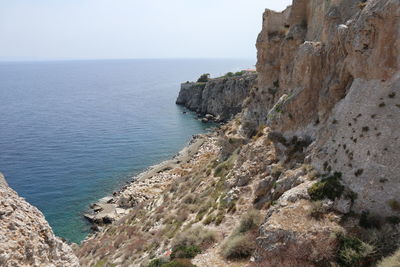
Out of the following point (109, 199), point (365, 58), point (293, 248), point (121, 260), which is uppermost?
point (365, 58)

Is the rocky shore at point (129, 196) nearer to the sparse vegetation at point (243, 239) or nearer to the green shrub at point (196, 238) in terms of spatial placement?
the green shrub at point (196, 238)

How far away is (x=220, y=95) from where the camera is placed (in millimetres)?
103125

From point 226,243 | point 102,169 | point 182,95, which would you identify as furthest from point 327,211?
point 182,95

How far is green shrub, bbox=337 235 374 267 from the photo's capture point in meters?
11.7

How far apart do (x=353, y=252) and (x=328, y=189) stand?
3.41 metres

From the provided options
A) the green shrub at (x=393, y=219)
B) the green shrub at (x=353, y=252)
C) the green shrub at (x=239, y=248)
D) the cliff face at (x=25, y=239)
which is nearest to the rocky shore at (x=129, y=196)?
the green shrub at (x=239, y=248)

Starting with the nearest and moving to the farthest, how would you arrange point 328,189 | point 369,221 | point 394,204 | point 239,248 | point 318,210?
point 394,204 → point 369,221 → point 318,210 → point 328,189 → point 239,248

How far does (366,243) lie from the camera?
39.3ft

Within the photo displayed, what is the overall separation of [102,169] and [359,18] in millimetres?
49473

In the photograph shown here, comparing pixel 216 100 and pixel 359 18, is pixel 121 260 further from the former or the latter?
pixel 216 100

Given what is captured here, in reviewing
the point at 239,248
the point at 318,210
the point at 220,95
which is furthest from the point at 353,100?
the point at 220,95

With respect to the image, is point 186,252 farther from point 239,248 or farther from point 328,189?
point 328,189

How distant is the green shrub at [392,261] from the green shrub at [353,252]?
55 centimetres

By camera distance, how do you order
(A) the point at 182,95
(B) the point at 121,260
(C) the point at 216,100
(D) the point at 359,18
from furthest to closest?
(A) the point at 182,95 < (C) the point at 216,100 < (B) the point at 121,260 < (D) the point at 359,18
